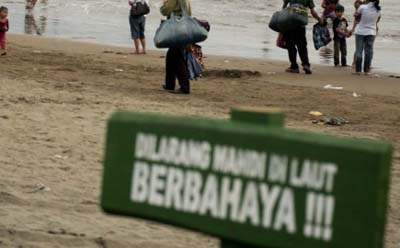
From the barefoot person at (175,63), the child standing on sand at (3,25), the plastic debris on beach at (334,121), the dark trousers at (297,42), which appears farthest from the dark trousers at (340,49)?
the plastic debris on beach at (334,121)

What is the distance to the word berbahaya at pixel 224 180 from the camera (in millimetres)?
2414

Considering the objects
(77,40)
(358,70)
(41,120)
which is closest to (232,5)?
(77,40)

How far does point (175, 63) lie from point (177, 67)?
0.19 ft

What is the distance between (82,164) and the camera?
312 inches

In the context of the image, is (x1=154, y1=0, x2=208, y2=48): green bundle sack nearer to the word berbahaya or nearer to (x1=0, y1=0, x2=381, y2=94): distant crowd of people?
(x1=0, y1=0, x2=381, y2=94): distant crowd of people

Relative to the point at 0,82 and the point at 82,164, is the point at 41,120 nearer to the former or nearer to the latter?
the point at 82,164

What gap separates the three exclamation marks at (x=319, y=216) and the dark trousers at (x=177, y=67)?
9.93 meters

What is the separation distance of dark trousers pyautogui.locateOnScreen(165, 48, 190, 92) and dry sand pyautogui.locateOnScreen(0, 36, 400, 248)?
198 millimetres

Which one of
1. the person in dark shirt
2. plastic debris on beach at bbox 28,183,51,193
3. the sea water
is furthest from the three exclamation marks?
the sea water

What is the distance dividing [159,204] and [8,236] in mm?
3314

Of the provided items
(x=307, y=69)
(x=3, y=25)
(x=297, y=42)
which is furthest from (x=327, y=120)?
(x=3, y=25)

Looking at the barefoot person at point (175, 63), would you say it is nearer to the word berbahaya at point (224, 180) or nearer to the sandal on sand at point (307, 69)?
the sandal on sand at point (307, 69)

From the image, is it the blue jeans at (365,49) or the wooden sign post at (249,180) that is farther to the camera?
the blue jeans at (365,49)

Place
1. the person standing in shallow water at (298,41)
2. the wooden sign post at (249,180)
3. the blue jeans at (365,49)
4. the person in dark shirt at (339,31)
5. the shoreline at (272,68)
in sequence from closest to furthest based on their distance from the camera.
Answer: the wooden sign post at (249,180) → the shoreline at (272,68) → the person standing in shallow water at (298,41) → the blue jeans at (365,49) → the person in dark shirt at (339,31)
